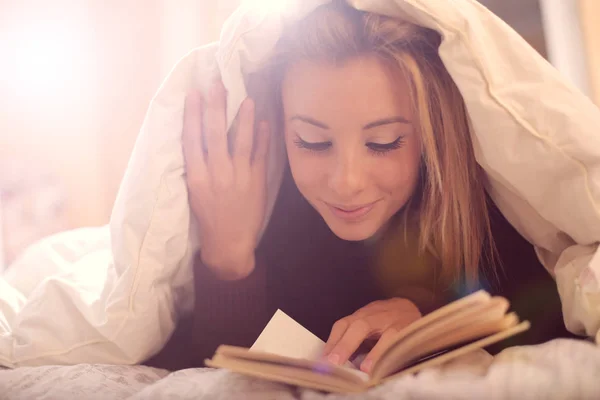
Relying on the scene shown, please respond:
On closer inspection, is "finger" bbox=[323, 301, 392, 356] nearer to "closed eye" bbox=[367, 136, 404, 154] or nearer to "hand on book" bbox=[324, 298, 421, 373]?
"hand on book" bbox=[324, 298, 421, 373]

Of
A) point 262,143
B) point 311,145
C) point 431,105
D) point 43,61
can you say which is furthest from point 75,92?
point 431,105

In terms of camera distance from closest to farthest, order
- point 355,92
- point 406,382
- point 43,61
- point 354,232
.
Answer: point 406,382 < point 355,92 < point 354,232 < point 43,61

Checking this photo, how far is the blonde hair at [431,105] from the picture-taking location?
2.34ft

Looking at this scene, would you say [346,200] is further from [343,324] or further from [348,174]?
[343,324]

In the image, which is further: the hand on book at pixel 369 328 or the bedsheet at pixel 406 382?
the hand on book at pixel 369 328

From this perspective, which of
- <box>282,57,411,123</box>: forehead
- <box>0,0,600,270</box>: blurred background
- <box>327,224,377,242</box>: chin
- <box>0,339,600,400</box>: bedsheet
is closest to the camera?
<box>0,339,600,400</box>: bedsheet

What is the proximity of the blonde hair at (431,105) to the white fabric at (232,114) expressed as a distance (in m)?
0.03

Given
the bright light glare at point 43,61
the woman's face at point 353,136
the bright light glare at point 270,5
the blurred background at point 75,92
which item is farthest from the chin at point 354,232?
the bright light glare at point 43,61

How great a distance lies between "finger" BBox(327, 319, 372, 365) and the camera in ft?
2.00

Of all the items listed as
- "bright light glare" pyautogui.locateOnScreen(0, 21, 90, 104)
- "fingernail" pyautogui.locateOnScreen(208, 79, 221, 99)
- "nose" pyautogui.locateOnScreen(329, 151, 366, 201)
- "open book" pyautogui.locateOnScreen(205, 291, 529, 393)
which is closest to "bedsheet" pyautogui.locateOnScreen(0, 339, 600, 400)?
"open book" pyautogui.locateOnScreen(205, 291, 529, 393)

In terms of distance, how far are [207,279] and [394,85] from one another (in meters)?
0.42

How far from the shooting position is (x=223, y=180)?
797mm

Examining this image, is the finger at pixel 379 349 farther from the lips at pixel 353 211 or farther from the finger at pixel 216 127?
the finger at pixel 216 127

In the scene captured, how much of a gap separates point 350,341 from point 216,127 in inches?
14.4
